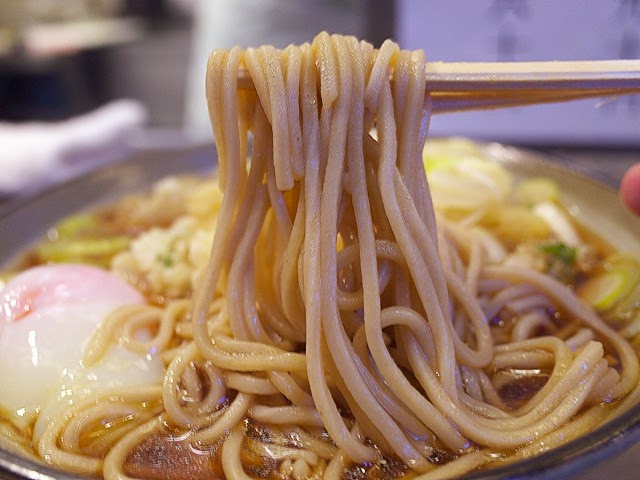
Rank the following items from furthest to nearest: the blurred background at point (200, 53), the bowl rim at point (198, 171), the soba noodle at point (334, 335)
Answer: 1. the blurred background at point (200, 53)
2. the soba noodle at point (334, 335)
3. the bowl rim at point (198, 171)

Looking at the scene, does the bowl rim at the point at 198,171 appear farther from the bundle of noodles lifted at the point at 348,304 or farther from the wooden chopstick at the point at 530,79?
the wooden chopstick at the point at 530,79

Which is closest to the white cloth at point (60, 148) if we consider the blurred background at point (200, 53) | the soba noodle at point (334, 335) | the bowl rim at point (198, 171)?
the blurred background at point (200, 53)

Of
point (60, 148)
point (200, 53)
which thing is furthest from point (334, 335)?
Answer: point (200, 53)

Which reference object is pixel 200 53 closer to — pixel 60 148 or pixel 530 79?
pixel 60 148

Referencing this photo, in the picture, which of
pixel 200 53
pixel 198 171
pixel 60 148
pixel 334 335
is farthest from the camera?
pixel 200 53

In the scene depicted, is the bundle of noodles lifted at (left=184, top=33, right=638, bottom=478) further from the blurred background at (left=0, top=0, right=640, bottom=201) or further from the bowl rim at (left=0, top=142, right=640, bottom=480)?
the blurred background at (left=0, top=0, right=640, bottom=201)

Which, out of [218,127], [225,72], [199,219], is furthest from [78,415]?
[199,219]
